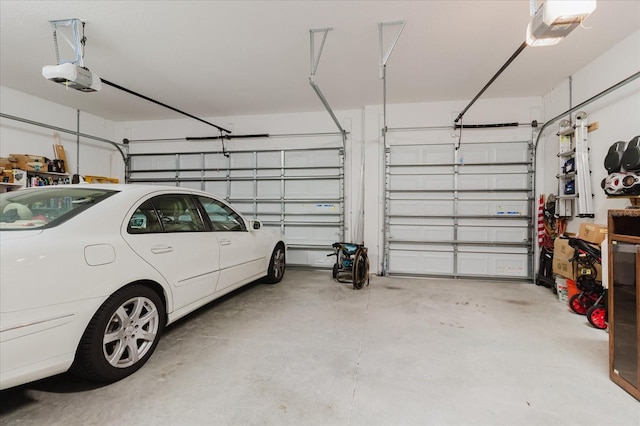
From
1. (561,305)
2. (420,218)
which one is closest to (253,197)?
(420,218)

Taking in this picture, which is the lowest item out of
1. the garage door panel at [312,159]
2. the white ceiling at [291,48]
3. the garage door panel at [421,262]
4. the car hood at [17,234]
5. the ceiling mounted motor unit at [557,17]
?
the garage door panel at [421,262]

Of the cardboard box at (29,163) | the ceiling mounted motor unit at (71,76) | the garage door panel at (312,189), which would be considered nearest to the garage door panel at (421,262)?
the garage door panel at (312,189)

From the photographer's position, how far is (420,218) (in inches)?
200

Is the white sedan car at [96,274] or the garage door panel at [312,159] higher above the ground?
the garage door panel at [312,159]

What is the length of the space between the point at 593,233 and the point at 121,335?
16.0 ft

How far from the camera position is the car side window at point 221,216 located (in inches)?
120

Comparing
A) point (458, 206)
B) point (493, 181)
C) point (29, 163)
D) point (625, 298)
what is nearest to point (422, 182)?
point (458, 206)

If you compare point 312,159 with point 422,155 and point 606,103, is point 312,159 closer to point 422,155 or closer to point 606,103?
point 422,155

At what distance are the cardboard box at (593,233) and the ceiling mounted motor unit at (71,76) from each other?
595 centimetres

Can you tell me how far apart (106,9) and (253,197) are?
365cm

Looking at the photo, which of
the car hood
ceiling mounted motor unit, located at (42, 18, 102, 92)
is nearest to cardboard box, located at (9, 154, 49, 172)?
ceiling mounted motor unit, located at (42, 18, 102, 92)

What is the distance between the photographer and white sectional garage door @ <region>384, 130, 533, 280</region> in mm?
4789

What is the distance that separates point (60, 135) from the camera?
17.2 ft

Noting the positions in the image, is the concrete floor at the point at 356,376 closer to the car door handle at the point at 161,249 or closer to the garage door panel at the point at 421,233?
the car door handle at the point at 161,249
